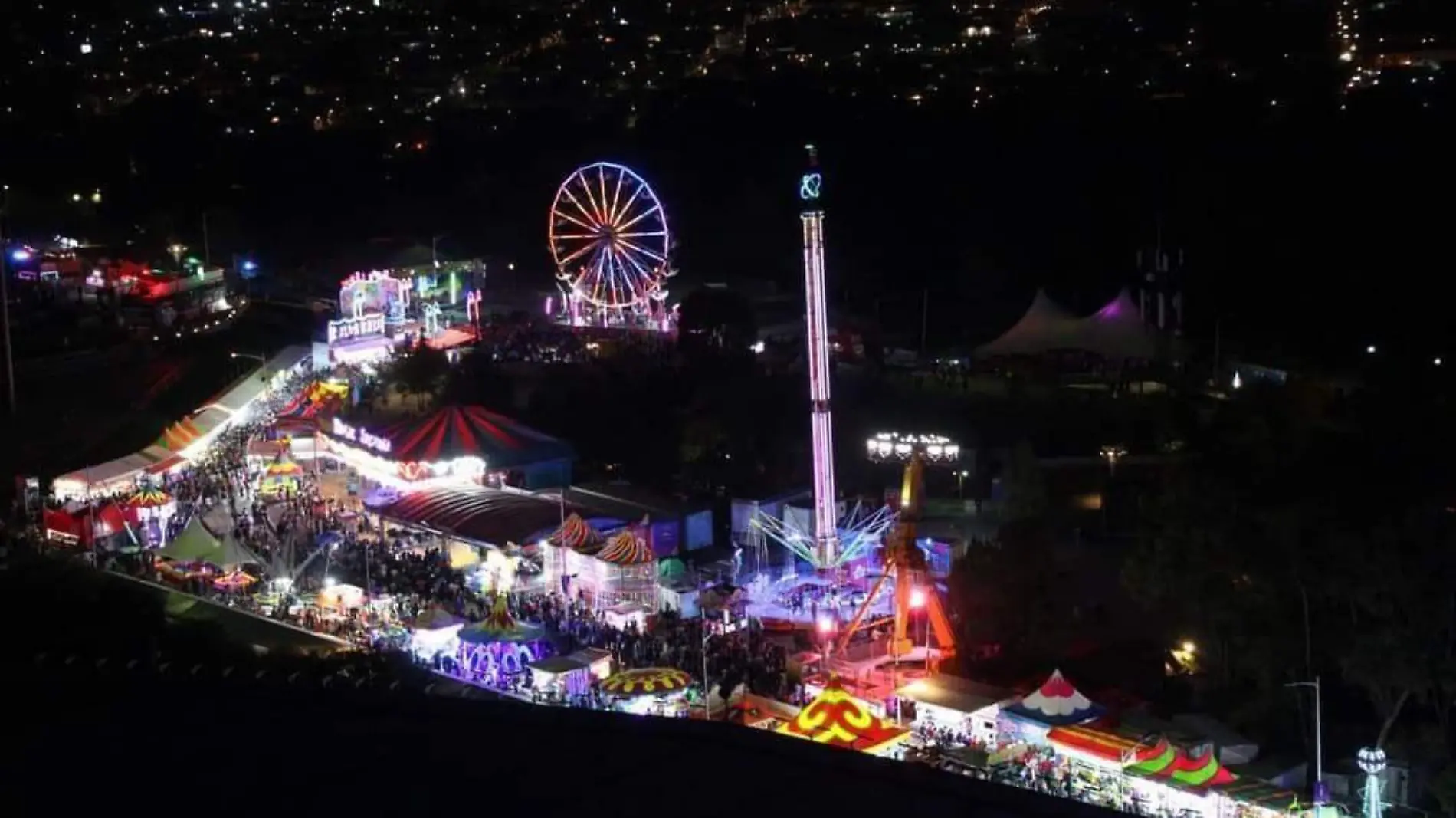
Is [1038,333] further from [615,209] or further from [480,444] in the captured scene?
[480,444]

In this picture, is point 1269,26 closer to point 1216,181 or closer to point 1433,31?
point 1433,31

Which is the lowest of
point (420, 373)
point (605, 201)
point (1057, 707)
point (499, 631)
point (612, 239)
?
point (1057, 707)

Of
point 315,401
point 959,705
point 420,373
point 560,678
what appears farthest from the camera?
point 420,373

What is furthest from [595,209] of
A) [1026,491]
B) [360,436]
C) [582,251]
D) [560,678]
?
[560,678]

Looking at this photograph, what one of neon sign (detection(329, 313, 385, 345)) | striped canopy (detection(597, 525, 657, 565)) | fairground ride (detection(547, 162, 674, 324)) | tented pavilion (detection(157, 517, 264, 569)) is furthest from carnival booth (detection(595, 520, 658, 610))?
fairground ride (detection(547, 162, 674, 324))

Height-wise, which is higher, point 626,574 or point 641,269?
point 641,269

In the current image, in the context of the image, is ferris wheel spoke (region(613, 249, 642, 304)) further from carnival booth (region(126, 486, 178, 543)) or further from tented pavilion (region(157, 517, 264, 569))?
tented pavilion (region(157, 517, 264, 569))

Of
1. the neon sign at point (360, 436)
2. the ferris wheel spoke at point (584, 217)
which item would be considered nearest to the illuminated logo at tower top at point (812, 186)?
the neon sign at point (360, 436)
